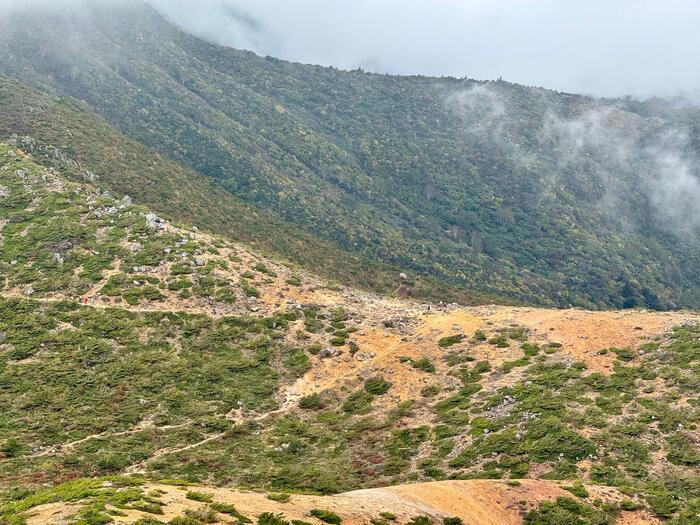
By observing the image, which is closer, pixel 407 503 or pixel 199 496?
pixel 199 496

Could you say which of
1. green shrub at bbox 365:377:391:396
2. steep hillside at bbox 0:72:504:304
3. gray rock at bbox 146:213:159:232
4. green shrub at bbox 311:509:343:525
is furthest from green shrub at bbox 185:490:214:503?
steep hillside at bbox 0:72:504:304

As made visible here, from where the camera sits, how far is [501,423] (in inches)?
1321

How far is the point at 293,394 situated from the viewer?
134 feet

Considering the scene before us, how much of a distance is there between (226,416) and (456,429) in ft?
48.4

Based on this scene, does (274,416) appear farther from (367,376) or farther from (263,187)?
(263,187)

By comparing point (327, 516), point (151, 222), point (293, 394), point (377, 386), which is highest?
point (151, 222)

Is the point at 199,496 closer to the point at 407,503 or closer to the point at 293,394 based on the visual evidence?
the point at 407,503

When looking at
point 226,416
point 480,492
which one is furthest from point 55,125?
point 480,492

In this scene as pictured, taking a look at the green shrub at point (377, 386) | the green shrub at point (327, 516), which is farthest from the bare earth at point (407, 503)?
the green shrub at point (377, 386)

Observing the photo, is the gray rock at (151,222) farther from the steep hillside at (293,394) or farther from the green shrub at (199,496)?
the green shrub at (199,496)

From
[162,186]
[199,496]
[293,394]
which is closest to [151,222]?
[293,394]

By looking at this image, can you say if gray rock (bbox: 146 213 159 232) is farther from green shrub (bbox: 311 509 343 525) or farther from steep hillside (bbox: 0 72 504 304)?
green shrub (bbox: 311 509 343 525)

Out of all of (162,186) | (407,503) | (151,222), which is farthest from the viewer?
(162,186)

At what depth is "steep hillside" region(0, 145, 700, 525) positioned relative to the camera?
78.5ft
